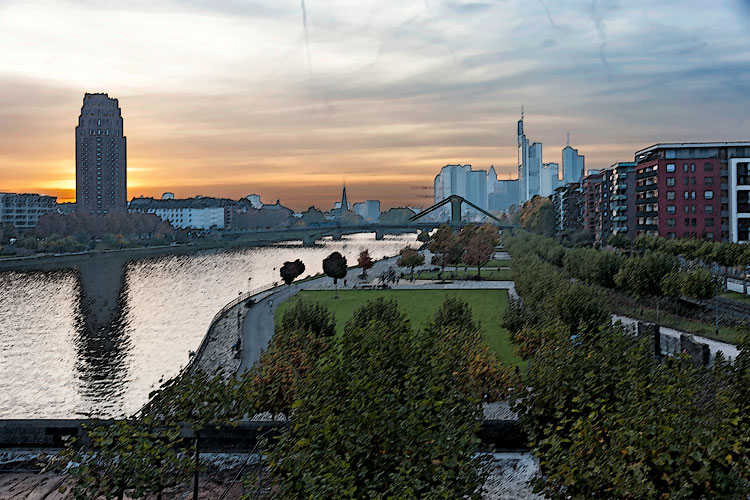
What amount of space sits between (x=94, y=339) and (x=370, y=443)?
48020 mm

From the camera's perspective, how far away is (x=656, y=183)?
306 ft

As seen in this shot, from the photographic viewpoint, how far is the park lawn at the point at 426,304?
142 ft

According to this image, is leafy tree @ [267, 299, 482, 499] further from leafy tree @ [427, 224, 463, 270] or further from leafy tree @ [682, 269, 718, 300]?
leafy tree @ [427, 224, 463, 270]

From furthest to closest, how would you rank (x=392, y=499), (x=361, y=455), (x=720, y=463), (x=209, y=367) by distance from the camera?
(x=209, y=367), (x=361, y=455), (x=720, y=463), (x=392, y=499)

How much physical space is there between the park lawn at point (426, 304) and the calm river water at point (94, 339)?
10.2 m

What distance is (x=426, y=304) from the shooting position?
5928 cm

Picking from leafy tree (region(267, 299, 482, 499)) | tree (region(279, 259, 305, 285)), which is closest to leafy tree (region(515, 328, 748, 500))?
leafy tree (region(267, 299, 482, 499))

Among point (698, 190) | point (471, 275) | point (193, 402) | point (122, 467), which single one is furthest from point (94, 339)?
point (698, 190)

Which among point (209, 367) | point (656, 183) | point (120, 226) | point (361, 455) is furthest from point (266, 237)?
point (361, 455)

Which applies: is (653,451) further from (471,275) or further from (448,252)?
(448,252)

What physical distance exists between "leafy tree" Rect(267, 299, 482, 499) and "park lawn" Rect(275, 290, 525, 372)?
23.9 m

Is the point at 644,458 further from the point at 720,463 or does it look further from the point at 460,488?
the point at 460,488

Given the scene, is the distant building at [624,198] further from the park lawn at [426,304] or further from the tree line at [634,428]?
the tree line at [634,428]

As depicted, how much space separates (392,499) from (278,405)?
582 inches
